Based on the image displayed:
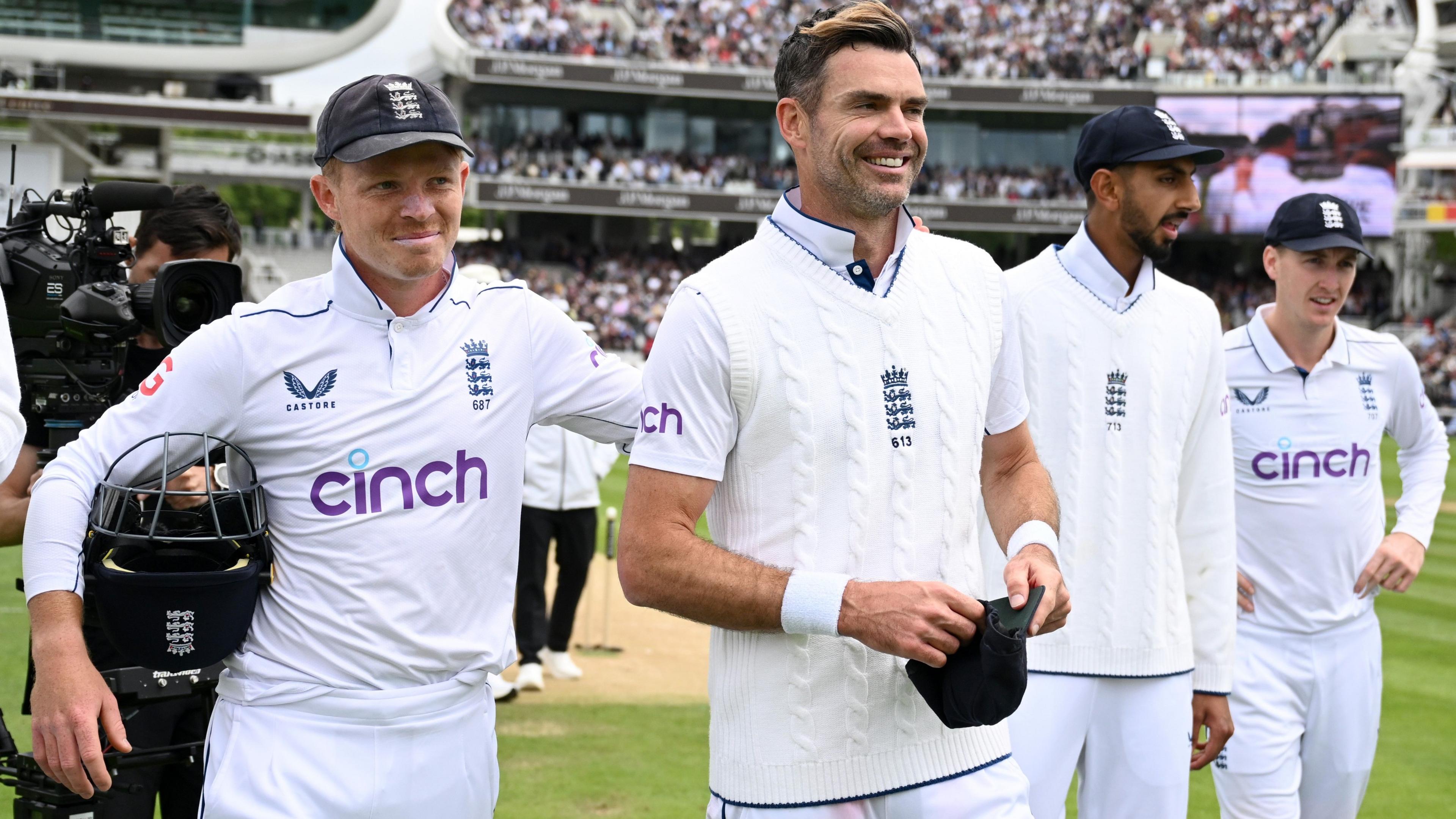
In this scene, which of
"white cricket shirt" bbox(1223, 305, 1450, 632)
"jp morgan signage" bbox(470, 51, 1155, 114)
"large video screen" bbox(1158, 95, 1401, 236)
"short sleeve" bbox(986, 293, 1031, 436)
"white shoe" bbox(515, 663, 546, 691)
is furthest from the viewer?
"jp morgan signage" bbox(470, 51, 1155, 114)

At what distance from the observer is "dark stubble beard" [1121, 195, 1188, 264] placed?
4.46 m

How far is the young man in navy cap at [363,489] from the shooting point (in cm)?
314

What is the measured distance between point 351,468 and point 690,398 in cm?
81

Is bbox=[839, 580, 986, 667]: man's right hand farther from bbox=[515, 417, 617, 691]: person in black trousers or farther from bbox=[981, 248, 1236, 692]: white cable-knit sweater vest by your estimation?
bbox=[515, 417, 617, 691]: person in black trousers

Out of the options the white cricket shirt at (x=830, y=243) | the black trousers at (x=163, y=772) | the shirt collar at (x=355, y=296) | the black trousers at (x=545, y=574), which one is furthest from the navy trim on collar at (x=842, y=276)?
the black trousers at (x=545, y=574)

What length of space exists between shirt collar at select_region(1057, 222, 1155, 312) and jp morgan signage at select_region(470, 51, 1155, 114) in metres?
46.2

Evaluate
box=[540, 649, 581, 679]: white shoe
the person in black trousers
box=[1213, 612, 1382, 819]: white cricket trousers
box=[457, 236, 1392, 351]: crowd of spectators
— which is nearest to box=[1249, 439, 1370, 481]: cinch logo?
box=[1213, 612, 1382, 819]: white cricket trousers

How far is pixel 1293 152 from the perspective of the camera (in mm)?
47781

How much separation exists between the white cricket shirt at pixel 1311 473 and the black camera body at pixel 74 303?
374 cm

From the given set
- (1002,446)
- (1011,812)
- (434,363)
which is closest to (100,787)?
(434,363)

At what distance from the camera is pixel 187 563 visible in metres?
3.10

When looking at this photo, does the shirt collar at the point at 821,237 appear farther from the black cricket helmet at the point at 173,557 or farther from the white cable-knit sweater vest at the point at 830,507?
the black cricket helmet at the point at 173,557

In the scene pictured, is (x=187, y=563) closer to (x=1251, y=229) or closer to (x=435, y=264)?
(x=435, y=264)

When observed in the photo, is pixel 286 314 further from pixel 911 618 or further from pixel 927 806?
pixel 927 806
